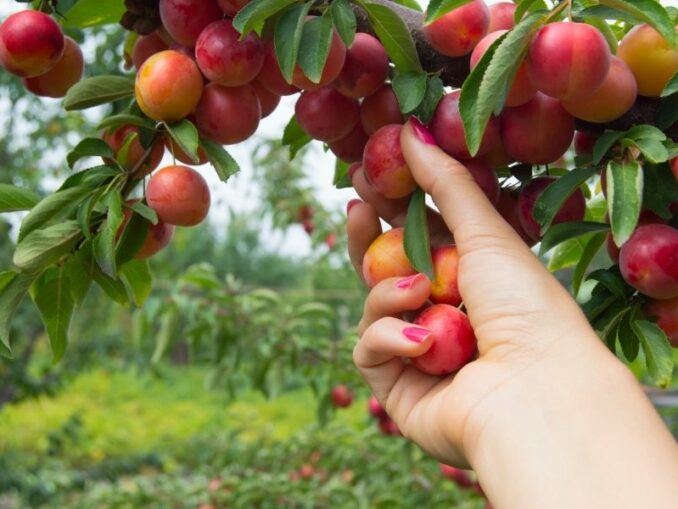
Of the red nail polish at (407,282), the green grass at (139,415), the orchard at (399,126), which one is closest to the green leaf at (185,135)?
the orchard at (399,126)

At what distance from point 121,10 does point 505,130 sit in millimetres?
435

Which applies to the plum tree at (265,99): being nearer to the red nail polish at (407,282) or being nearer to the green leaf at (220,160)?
the green leaf at (220,160)

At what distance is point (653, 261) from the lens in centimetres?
60

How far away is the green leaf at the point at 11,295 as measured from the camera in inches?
28.7

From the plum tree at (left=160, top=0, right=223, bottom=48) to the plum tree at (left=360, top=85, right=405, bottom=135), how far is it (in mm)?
167

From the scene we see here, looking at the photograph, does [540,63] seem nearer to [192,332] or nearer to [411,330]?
[411,330]

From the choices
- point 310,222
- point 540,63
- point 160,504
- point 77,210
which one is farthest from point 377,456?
point 540,63

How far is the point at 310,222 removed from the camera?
2893 millimetres

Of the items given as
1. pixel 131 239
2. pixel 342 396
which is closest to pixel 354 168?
pixel 131 239

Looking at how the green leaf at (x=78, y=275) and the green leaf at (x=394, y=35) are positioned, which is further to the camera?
the green leaf at (x=78, y=275)

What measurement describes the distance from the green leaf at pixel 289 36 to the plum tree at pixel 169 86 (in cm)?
11

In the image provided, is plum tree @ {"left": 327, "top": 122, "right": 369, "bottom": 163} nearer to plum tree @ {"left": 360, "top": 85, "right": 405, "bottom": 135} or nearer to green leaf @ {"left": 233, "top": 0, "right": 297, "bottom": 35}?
plum tree @ {"left": 360, "top": 85, "right": 405, "bottom": 135}

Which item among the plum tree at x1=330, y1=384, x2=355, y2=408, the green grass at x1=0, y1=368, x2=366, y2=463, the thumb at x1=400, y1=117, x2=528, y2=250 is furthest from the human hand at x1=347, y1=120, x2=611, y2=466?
the green grass at x1=0, y1=368, x2=366, y2=463

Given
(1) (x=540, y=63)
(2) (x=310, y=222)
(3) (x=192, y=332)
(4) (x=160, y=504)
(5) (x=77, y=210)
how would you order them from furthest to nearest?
(2) (x=310, y=222)
(4) (x=160, y=504)
(3) (x=192, y=332)
(5) (x=77, y=210)
(1) (x=540, y=63)
